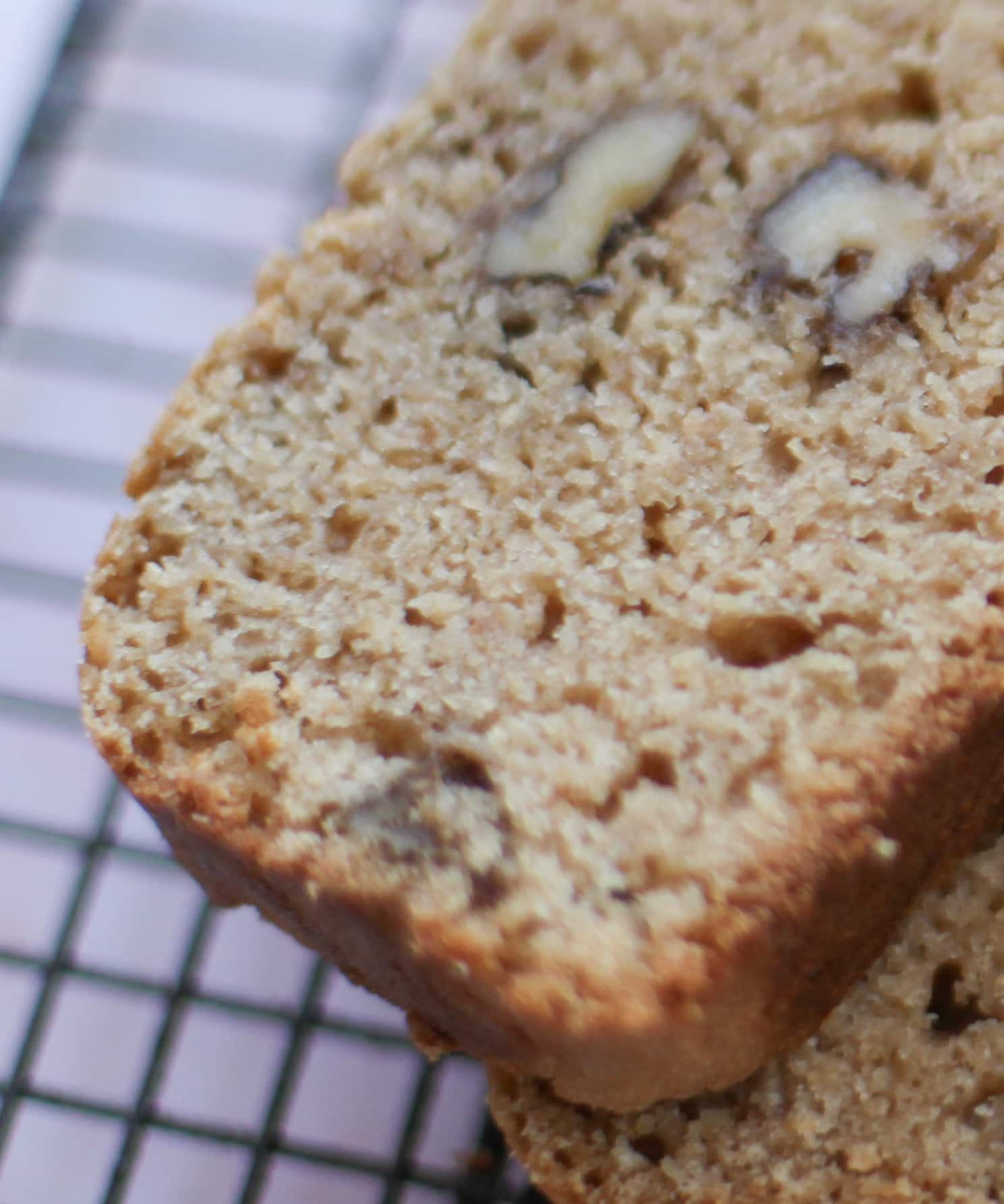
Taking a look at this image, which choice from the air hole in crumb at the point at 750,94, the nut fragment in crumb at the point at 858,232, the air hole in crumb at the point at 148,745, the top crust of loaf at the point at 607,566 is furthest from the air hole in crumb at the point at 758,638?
the air hole in crumb at the point at 750,94

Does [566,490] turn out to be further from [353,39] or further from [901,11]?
[353,39]

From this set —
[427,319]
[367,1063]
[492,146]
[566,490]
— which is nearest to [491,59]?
[492,146]

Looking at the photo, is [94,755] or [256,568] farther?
[94,755]

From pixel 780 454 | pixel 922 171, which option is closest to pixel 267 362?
pixel 780 454

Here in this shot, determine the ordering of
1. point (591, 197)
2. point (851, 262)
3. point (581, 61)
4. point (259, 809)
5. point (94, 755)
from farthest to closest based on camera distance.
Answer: point (94, 755) → point (581, 61) → point (591, 197) → point (851, 262) → point (259, 809)

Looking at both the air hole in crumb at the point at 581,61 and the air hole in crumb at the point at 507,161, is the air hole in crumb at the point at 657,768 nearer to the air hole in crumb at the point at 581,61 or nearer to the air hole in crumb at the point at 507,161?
the air hole in crumb at the point at 507,161

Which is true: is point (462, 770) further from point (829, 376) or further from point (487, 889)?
point (829, 376)

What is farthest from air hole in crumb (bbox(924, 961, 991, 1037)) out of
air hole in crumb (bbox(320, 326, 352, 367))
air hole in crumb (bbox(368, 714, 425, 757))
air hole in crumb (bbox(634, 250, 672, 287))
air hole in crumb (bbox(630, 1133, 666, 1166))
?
air hole in crumb (bbox(320, 326, 352, 367))

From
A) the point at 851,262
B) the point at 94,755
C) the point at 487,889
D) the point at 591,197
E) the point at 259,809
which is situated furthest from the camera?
the point at 94,755
